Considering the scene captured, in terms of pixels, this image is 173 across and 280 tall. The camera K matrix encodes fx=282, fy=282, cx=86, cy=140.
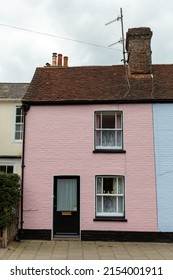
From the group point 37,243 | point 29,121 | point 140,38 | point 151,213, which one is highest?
point 140,38

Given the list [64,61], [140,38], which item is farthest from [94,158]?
[64,61]

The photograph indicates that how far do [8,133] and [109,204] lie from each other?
7914 millimetres

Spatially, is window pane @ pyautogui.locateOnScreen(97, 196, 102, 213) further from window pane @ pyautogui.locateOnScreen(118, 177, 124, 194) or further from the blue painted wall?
the blue painted wall

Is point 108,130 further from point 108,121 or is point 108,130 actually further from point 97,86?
point 97,86

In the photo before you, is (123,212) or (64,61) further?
(64,61)

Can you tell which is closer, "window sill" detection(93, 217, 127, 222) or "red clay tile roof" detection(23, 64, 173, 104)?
"window sill" detection(93, 217, 127, 222)

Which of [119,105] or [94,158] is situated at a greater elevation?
[119,105]

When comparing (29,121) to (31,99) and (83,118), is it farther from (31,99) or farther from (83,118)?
(83,118)

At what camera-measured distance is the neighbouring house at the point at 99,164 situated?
11.3 meters

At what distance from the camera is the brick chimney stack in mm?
13594

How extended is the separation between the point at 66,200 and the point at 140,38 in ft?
28.1

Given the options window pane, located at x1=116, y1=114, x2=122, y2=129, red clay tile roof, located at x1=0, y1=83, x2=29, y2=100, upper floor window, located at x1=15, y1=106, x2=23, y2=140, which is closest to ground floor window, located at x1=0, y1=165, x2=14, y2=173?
upper floor window, located at x1=15, y1=106, x2=23, y2=140

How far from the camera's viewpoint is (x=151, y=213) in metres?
11.2

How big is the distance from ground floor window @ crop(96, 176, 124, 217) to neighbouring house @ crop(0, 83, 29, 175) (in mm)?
5869
